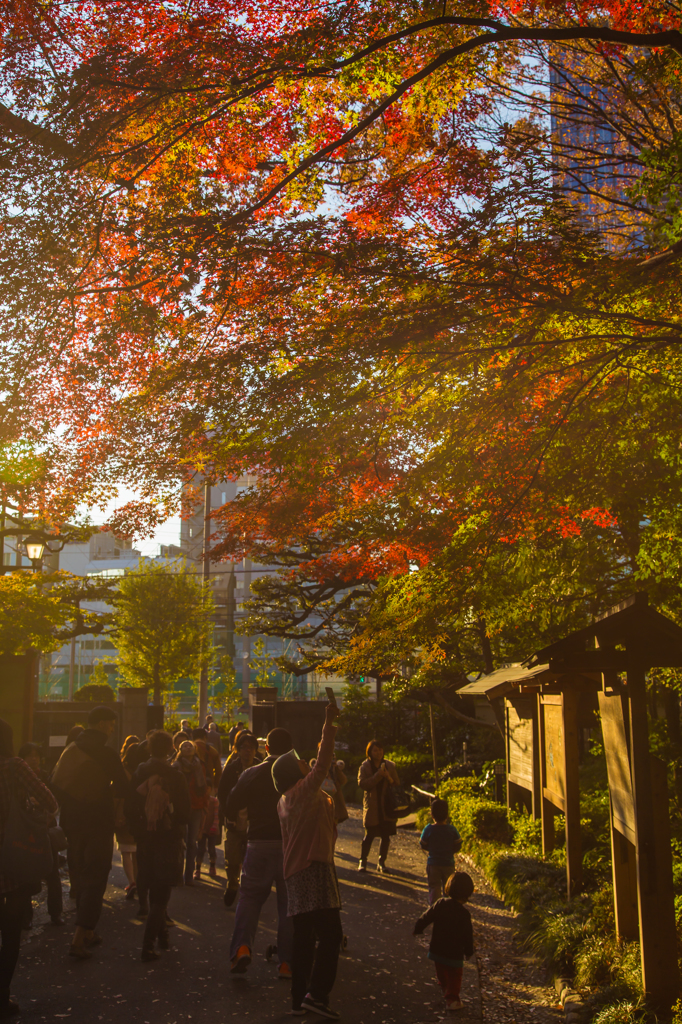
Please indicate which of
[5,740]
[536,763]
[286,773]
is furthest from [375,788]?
[5,740]

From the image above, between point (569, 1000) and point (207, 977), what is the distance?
287 centimetres

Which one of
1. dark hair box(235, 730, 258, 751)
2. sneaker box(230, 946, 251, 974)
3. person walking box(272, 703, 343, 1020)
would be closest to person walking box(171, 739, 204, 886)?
dark hair box(235, 730, 258, 751)

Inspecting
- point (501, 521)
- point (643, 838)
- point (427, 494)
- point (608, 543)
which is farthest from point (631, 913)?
point (608, 543)

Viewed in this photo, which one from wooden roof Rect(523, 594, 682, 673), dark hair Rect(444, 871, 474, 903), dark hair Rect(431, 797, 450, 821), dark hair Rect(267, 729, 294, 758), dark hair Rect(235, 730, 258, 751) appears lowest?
dark hair Rect(444, 871, 474, 903)

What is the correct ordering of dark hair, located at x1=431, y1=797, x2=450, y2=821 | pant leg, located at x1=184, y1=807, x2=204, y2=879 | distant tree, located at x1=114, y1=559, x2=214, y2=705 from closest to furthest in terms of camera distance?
1. dark hair, located at x1=431, y1=797, x2=450, y2=821
2. pant leg, located at x1=184, y1=807, x2=204, y2=879
3. distant tree, located at x1=114, y1=559, x2=214, y2=705

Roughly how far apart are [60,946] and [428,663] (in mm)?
10876

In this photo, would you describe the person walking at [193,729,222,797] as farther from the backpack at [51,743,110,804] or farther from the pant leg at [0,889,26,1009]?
the pant leg at [0,889,26,1009]

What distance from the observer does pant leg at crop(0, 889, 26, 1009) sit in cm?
518

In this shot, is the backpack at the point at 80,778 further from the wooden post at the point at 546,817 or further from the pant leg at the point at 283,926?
the wooden post at the point at 546,817

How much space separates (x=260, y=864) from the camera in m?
6.19

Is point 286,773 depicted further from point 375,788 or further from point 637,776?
point 375,788

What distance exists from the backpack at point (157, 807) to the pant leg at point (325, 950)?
2025 mm

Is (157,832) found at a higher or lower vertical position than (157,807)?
lower

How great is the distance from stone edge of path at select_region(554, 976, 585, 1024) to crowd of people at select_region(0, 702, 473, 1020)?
0.79 meters
